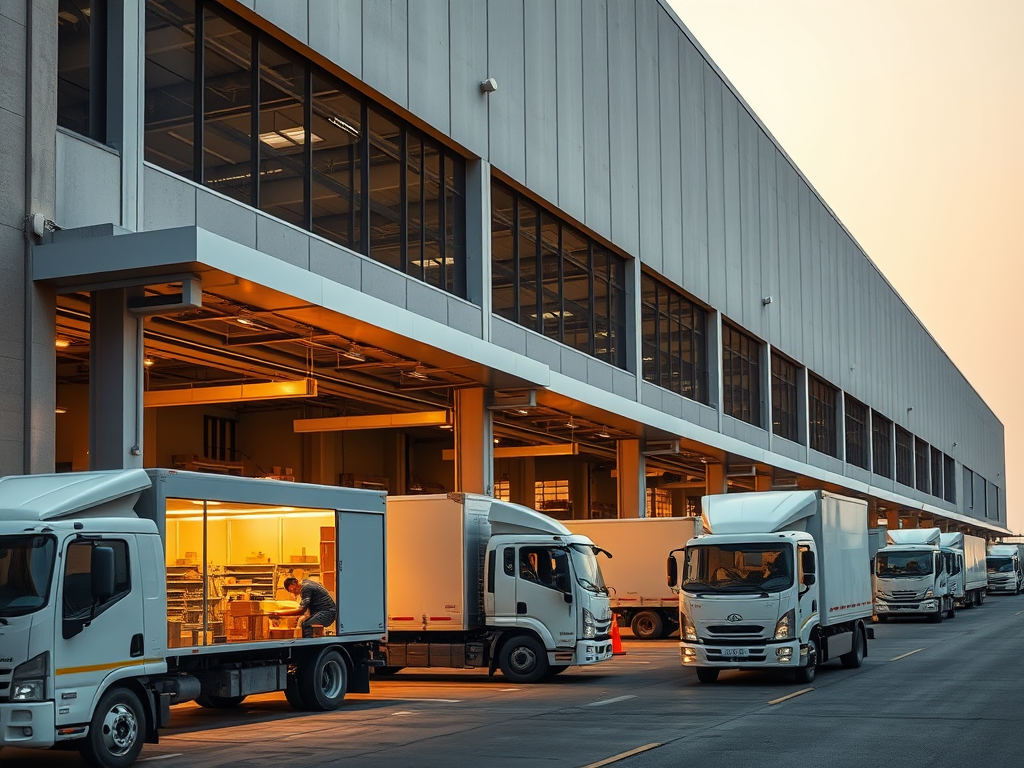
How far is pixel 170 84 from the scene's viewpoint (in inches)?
802

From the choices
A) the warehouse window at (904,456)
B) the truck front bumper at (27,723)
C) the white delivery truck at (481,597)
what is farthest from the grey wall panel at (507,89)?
the warehouse window at (904,456)

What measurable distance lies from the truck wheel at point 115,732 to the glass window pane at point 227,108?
31.3 ft

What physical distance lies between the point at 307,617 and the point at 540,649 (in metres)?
5.97

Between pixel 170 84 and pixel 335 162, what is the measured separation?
486 centimetres

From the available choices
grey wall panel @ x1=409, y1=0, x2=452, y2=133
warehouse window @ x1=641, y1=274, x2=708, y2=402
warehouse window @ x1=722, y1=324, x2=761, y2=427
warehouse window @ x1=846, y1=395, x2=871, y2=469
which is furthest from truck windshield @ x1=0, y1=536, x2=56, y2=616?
warehouse window @ x1=846, y1=395, x2=871, y2=469

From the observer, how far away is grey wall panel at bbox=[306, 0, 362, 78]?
2356cm

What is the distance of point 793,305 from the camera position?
5788 cm

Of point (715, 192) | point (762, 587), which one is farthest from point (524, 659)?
point (715, 192)

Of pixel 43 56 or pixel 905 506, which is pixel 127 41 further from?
pixel 905 506

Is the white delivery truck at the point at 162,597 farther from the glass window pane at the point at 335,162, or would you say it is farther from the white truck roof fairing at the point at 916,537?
the white truck roof fairing at the point at 916,537

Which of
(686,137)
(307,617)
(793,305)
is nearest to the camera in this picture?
(307,617)

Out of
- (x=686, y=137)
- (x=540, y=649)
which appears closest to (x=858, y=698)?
(x=540, y=649)

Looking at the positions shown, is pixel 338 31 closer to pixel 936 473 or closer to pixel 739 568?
pixel 739 568

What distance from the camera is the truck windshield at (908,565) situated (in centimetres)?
4644
